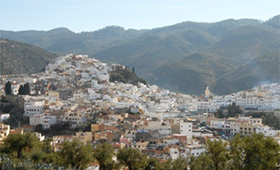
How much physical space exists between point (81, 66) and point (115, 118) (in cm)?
2709

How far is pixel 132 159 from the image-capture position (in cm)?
1708

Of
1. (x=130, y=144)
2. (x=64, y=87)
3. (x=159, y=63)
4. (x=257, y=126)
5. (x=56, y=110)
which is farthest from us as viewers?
(x=159, y=63)

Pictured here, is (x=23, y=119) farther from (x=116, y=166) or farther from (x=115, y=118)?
(x=116, y=166)

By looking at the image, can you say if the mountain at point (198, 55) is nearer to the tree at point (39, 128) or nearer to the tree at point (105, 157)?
the tree at point (39, 128)

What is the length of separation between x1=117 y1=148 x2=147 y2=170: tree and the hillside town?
4313 millimetres

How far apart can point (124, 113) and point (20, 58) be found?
166 ft

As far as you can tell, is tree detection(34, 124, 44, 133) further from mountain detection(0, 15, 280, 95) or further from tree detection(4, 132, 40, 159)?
mountain detection(0, 15, 280, 95)

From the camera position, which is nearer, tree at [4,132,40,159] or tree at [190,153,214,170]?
tree at [190,153,214,170]

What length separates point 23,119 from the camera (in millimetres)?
33781

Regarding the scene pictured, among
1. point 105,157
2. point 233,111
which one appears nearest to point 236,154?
point 105,157

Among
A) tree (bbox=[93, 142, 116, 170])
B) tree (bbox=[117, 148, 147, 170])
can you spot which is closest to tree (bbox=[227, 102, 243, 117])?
tree (bbox=[117, 148, 147, 170])

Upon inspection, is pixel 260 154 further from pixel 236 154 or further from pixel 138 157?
pixel 138 157

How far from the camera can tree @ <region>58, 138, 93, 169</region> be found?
1627 centimetres

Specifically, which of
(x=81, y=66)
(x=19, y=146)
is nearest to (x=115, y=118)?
(x=19, y=146)
